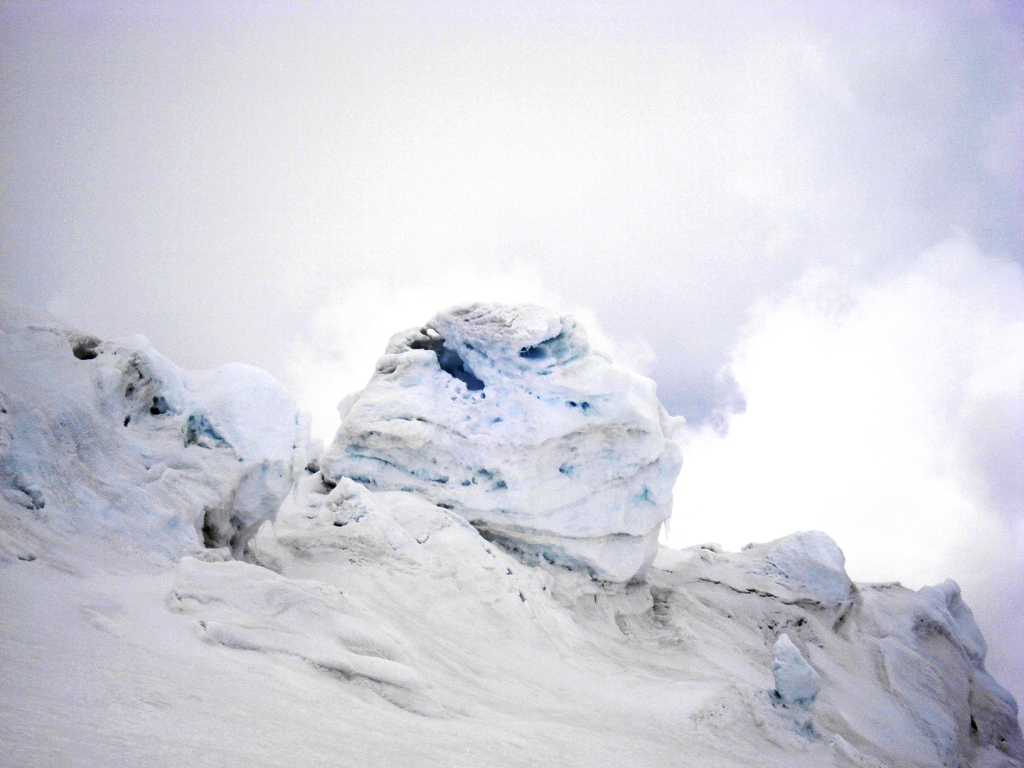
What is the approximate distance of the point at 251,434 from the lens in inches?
275

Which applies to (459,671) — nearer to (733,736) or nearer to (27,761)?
(733,736)

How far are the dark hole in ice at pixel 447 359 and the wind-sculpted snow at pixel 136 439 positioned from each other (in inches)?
188

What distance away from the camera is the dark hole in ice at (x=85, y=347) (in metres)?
6.14

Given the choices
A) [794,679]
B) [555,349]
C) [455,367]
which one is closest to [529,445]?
[555,349]

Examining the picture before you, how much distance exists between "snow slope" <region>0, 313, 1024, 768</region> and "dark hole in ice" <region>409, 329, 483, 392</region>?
8.56 feet

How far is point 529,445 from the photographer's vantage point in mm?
10406

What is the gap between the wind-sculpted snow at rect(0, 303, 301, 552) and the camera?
5114mm

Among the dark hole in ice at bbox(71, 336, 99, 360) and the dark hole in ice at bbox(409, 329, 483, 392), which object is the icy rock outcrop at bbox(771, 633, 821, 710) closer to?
the dark hole in ice at bbox(409, 329, 483, 392)

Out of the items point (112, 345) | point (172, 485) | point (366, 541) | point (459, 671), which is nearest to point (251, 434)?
point (172, 485)

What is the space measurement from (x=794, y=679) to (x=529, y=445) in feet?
15.3

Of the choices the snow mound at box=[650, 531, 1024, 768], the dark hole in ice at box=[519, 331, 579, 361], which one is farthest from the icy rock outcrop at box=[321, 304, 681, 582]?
the snow mound at box=[650, 531, 1024, 768]

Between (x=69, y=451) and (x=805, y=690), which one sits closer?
(x=69, y=451)

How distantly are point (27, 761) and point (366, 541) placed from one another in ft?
20.8

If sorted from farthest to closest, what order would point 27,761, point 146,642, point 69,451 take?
point 69,451 → point 146,642 → point 27,761
